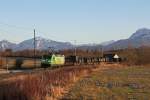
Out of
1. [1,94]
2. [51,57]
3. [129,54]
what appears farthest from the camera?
[129,54]

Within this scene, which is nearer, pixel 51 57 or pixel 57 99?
pixel 57 99

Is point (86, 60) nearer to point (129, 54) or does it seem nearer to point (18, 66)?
point (129, 54)

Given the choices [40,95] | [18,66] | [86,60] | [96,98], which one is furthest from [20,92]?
[86,60]

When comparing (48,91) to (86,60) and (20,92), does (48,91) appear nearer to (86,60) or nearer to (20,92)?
(20,92)

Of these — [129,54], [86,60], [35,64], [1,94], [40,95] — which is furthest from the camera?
[129,54]

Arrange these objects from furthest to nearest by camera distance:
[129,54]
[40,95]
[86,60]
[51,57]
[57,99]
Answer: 1. [129,54]
2. [86,60]
3. [51,57]
4. [57,99]
5. [40,95]

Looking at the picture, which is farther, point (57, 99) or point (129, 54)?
point (129, 54)

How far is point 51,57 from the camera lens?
325 ft

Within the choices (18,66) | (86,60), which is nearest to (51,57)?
(18,66)

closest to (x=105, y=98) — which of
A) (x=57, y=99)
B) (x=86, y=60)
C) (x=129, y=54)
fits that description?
(x=57, y=99)

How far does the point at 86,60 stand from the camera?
142125mm

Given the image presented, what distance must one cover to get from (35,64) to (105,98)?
8681 centimetres

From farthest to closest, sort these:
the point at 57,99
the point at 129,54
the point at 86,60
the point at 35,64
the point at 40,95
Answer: the point at 129,54 < the point at 86,60 < the point at 35,64 < the point at 57,99 < the point at 40,95

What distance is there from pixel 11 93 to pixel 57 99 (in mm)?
5701
